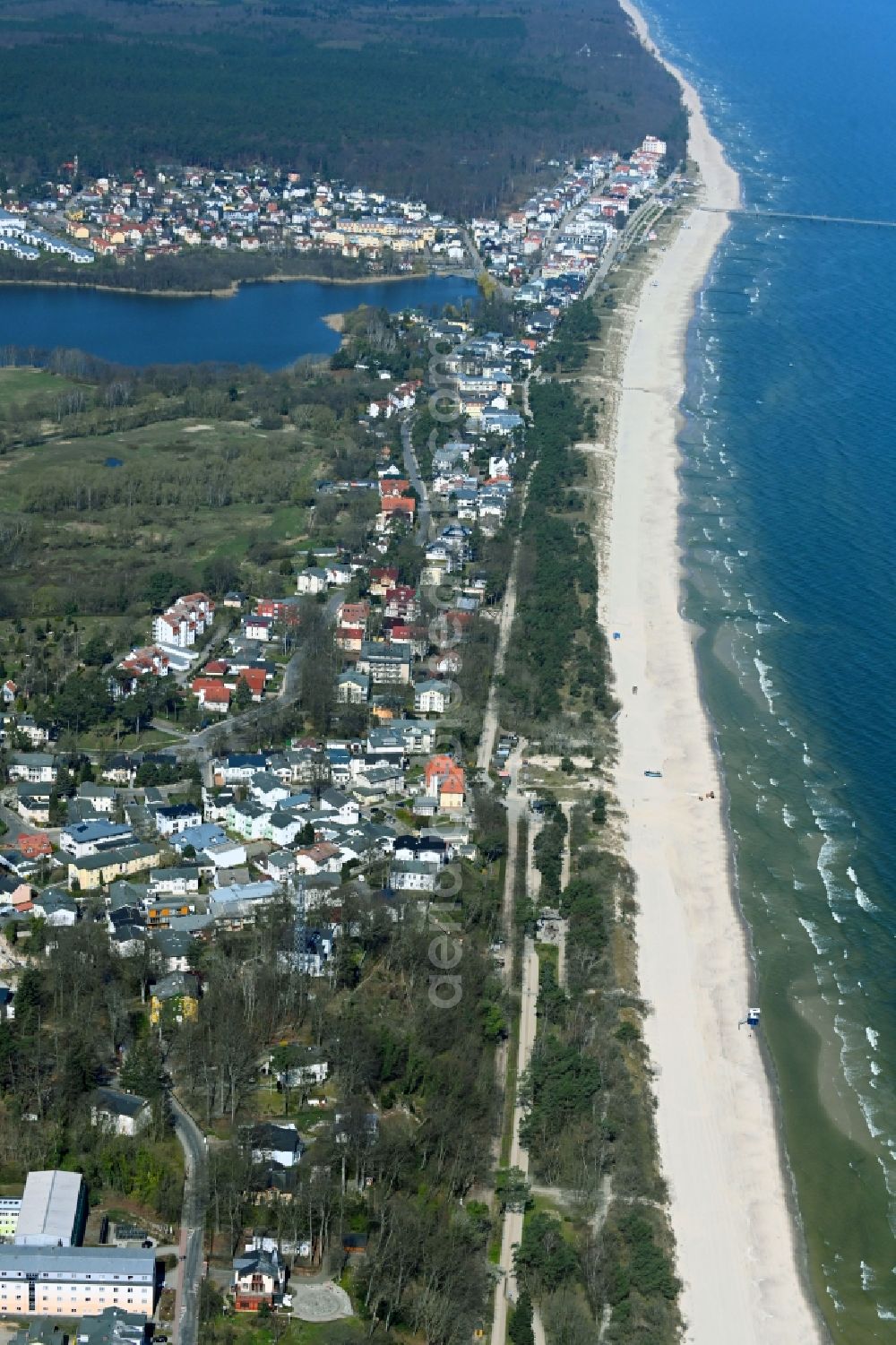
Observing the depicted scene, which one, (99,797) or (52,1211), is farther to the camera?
(99,797)

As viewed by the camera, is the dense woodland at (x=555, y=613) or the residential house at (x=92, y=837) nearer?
the residential house at (x=92, y=837)

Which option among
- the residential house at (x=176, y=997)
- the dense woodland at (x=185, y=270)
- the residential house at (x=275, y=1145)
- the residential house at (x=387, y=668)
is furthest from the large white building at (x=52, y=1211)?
the dense woodland at (x=185, y=270)

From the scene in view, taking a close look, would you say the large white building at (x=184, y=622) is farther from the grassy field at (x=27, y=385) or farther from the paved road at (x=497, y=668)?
the grassy field at (x=27, y=385)

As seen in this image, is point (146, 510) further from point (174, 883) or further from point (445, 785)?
point (174, 883)

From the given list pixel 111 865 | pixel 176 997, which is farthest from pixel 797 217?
pixel 176 997

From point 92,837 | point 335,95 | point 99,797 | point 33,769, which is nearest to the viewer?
point 92,837

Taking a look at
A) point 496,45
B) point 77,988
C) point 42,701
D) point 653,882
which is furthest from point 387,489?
point 496,45

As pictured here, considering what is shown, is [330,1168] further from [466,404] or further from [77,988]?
[466,404]
